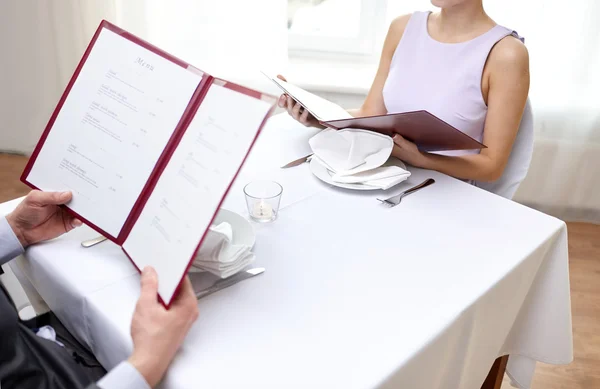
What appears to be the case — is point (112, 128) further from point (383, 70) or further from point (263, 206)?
point (383, 70)

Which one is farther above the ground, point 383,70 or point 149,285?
point 383,70

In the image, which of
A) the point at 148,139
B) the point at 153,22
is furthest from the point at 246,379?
the point at 153,22

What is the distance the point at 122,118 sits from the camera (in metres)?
0.88

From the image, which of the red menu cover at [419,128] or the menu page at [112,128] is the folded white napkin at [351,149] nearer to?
the red menu cover at [419,128]

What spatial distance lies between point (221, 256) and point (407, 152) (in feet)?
1.89

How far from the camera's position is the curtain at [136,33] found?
2311mm

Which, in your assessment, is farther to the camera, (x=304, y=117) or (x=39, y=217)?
(x=304, y=117)

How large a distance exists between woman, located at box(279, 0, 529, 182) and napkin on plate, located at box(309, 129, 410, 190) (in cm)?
6

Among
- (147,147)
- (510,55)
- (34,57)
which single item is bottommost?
(34,57)

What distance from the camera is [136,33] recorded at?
7.86ft

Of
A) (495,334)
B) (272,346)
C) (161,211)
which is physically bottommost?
(495,334)

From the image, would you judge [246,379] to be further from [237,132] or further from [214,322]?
[237,132]

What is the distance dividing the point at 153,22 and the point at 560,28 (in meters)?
1.70

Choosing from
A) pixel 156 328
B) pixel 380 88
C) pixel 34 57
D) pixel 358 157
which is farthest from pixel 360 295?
pixel 34 57
